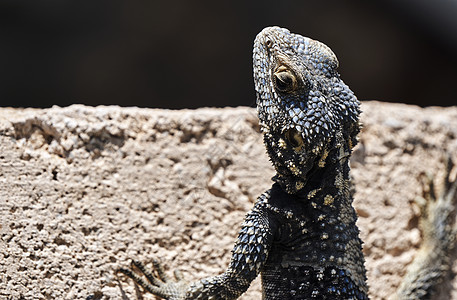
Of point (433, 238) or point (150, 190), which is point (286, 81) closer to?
point (150, 190)

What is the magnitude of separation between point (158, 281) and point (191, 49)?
498 centimetres

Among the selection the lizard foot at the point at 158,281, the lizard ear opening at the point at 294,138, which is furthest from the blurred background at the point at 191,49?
the lizard ear opening at the point at 294,138

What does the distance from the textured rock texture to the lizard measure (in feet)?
1.81

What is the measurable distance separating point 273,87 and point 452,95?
17.9 feet

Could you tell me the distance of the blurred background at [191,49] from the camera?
7578mm

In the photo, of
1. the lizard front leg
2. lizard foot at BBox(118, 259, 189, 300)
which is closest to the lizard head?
the lizard front leg

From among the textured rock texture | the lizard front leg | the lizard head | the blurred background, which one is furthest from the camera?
the blurred background

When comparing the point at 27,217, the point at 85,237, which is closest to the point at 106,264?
the point at 85,237

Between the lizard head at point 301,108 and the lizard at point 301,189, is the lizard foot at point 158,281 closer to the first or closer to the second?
the lizard at point 301,189

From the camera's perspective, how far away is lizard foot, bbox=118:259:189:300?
137 inches

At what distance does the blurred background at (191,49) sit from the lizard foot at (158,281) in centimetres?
404

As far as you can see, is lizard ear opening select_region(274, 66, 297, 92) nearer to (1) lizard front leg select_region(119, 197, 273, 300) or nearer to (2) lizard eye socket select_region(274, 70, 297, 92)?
(2) lizard eye socket select_region(274, 70, 297, 92)

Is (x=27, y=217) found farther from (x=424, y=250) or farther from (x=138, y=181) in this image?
(x=424, y=250)

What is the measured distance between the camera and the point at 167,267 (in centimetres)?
372
